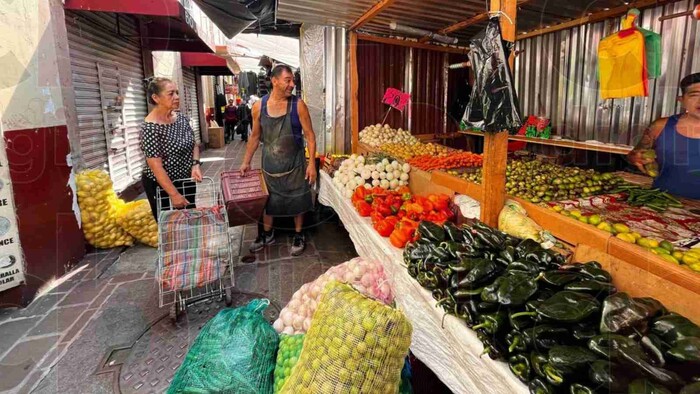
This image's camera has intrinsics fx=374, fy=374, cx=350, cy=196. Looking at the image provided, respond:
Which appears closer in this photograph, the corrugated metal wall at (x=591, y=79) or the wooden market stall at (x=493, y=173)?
the wooden market stall at (x=493, y=173)

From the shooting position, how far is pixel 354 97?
642 cm

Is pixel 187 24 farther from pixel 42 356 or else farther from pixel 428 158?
pixel 42 356

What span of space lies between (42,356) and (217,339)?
207 cm

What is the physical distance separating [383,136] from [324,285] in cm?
422

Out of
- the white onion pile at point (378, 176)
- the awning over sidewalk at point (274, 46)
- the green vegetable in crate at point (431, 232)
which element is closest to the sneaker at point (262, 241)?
the white onion pile at point (378, 176)

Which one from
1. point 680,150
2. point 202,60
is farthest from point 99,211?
point 202,60

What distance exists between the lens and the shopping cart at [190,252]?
329 cm

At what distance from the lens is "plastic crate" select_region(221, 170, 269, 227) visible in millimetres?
4301

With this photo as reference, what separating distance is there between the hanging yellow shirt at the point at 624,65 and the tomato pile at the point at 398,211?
8.82ft

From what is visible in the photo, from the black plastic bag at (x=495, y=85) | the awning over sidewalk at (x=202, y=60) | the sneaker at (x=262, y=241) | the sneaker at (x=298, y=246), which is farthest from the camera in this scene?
the awning over sidewalk at (x=202, y=60)

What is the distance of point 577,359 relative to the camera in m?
1.38

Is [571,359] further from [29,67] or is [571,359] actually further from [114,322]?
[29,67]

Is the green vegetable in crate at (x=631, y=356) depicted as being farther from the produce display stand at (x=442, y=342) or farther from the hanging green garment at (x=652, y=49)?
the hanging green garment at (x=652, y=49)

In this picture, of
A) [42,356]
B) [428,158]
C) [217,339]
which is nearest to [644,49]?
[428,158]
